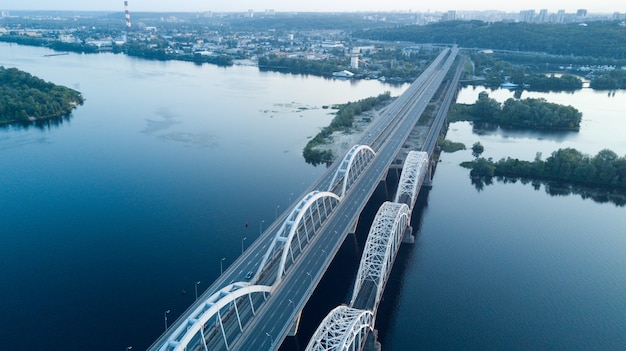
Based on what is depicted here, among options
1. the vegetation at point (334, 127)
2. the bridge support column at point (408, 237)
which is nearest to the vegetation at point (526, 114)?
the vegetation at point (334, 127)

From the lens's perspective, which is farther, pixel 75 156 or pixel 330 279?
pixel 75 156

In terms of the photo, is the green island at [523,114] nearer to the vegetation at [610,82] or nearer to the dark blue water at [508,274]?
the dark blue water at [508,274]

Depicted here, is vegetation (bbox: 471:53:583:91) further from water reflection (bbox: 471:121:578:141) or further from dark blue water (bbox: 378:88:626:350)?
dark blue water (bbox: 378:88:626:350)

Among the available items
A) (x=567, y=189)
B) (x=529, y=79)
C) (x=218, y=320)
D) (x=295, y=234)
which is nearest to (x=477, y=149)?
(x=567, y=189)

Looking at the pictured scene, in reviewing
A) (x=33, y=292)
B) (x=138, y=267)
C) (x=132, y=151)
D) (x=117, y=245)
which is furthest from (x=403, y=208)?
(x=132, y=151)

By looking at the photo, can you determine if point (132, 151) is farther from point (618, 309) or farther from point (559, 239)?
point (618, 309)

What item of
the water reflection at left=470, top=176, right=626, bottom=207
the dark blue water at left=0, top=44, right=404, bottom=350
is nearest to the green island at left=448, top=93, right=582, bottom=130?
the water reflection at left=470, top=176, right=626, bottom=207
